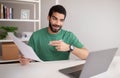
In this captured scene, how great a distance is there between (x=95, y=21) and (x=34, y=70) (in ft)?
7.06

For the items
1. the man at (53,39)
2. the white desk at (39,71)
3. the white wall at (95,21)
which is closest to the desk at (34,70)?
the white desk at (39,71)

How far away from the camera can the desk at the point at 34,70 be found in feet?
3.57

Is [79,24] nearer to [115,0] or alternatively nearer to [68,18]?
[68,18]

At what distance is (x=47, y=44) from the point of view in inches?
69.3

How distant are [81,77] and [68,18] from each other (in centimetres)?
226

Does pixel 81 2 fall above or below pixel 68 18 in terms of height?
above

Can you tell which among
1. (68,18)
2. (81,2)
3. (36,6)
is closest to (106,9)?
(81,2)

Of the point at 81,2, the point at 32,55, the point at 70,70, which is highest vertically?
the point at 81,2

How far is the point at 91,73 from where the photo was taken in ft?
3.45

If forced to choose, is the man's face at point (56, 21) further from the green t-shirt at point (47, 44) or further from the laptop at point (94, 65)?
the laptop at point (94, 65)

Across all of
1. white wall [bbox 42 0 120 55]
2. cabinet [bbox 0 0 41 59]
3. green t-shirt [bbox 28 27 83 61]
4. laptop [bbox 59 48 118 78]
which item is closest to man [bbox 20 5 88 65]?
green t-shirt [bbox 28 27 83 61]

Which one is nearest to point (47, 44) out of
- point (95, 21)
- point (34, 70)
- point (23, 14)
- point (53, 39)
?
point (53, 39)

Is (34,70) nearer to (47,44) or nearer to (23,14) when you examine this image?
(47,44)

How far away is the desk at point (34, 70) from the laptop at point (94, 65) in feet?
0.25
